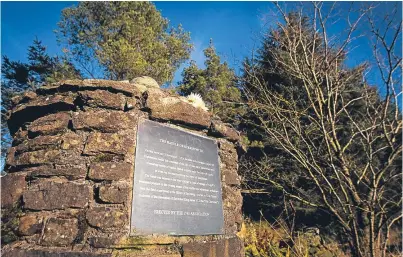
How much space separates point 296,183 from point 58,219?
23.1 ft

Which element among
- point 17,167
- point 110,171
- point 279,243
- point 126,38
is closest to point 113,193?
point 110,171

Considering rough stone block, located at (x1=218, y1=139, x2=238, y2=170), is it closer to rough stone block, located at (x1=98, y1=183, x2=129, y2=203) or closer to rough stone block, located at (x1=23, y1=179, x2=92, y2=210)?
rough stone block, located at (x1=98, y1=183, x2=129, y2=203)

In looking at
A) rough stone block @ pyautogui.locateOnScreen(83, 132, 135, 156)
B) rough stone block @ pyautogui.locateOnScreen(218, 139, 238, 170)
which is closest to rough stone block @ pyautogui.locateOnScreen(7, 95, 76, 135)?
rough stone block @ pyautogui.locateOnScreen(83, 132, 135, 156)

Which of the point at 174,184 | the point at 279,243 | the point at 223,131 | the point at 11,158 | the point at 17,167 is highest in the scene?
the point at 223,131

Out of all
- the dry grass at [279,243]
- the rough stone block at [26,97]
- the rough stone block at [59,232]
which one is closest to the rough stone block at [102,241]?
the rough stone block at [59,232]

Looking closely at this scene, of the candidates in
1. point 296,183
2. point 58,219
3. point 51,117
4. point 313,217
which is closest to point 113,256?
point 58,219

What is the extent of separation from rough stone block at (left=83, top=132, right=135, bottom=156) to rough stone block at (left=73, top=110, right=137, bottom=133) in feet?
0.24

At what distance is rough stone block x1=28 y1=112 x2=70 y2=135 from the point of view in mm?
2766

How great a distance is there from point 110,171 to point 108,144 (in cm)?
28

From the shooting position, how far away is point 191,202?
280 centimetres

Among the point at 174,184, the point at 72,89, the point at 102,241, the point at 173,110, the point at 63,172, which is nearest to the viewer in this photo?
the point at 102,241

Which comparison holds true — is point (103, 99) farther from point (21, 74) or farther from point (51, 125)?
point (21, 74)

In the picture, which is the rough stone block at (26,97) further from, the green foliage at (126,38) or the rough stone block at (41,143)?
the green foliage at (126,38)

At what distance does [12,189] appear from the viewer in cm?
253
